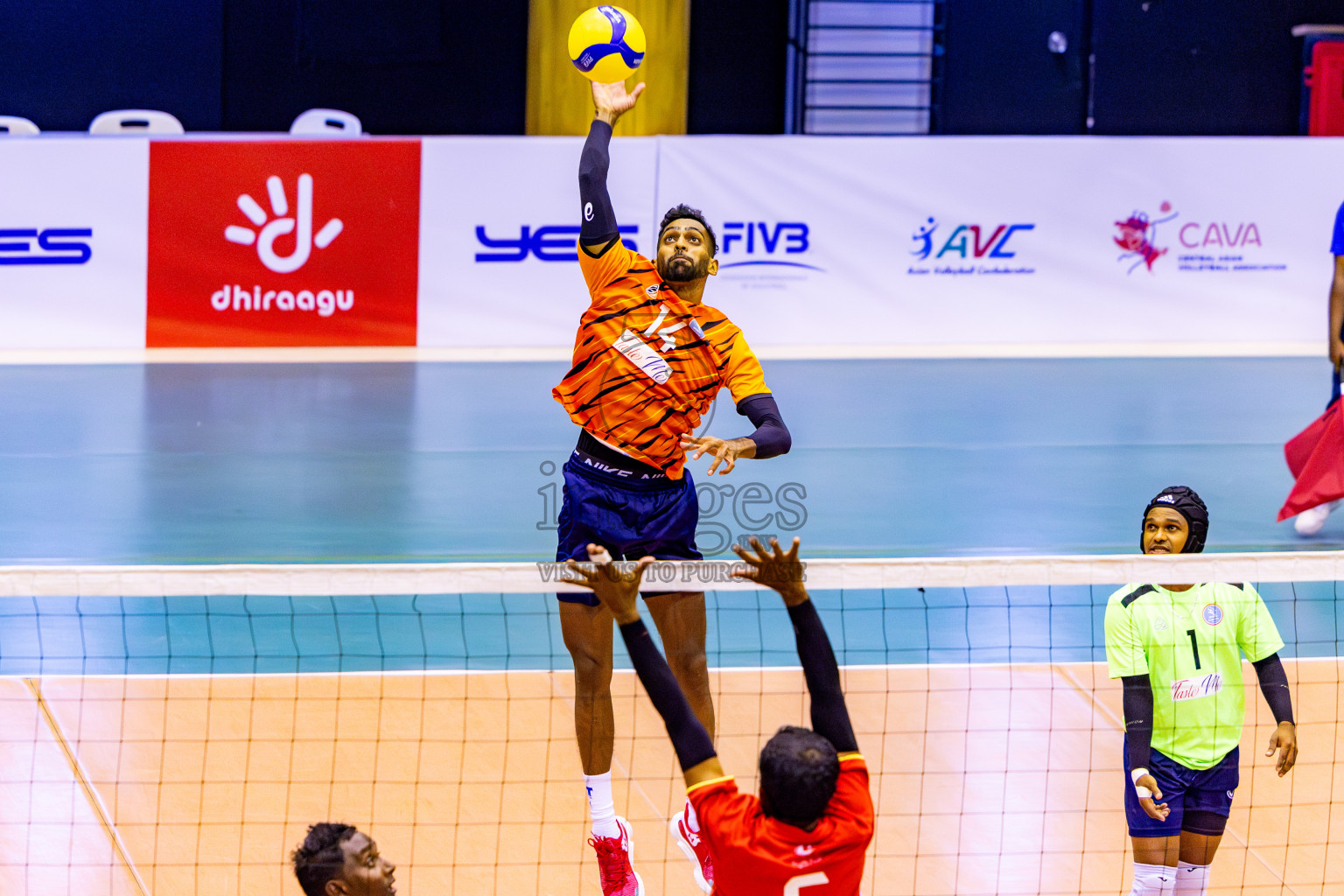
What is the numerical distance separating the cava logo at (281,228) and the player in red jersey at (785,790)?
11.2m

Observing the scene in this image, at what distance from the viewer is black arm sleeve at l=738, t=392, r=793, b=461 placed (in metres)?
5.05

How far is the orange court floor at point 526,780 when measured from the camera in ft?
18.0

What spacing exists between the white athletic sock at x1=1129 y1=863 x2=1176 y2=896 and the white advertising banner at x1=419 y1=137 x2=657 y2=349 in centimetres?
1038

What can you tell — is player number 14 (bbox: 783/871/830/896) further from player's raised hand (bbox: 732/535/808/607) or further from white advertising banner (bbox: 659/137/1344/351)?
white advertising banner (bbox: 659/137/1344/351)

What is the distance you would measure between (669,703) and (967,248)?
1216 cm

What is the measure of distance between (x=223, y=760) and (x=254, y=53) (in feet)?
47.3

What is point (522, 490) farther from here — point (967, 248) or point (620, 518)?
point (967, 248)

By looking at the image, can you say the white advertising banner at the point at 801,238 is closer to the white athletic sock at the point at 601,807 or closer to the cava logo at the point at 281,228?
the cava logo at the point at 281,228

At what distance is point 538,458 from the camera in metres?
11.4

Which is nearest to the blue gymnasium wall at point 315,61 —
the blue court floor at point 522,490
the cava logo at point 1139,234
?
the cava logo at point 1139,234

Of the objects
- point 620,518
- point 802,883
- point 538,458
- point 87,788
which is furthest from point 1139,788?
point 538,458

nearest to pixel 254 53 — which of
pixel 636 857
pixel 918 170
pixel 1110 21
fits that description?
pixel 918 170

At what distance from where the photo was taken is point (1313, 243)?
15648 millimetres

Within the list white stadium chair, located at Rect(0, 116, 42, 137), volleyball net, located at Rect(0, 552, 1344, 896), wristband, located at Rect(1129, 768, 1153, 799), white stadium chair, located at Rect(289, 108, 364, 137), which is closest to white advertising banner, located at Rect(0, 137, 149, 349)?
white stadium chair, located at Rect(0, 116, 42, 137)
